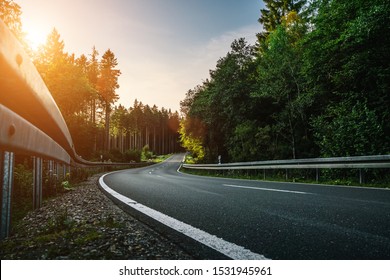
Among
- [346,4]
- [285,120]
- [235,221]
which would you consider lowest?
[235,221]

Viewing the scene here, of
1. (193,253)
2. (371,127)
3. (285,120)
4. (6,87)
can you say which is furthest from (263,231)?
(285,120)

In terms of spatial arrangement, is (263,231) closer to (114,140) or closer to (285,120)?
(285,120)

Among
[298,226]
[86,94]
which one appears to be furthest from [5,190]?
[86,94]

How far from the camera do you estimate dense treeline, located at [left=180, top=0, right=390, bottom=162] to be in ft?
36.8

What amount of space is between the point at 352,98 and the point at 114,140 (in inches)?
4196

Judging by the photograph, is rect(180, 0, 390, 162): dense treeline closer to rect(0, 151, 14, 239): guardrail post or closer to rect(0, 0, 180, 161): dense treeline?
rect(0, 151, 14, 239): guardrail post

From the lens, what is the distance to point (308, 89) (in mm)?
17734

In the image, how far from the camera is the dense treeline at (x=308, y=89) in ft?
36.8

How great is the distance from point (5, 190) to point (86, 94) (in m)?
40.2

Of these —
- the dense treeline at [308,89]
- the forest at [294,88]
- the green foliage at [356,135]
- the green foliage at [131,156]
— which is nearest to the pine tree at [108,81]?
the green foliage at [131,156]

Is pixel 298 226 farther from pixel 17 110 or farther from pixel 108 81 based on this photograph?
pixel 108 81
